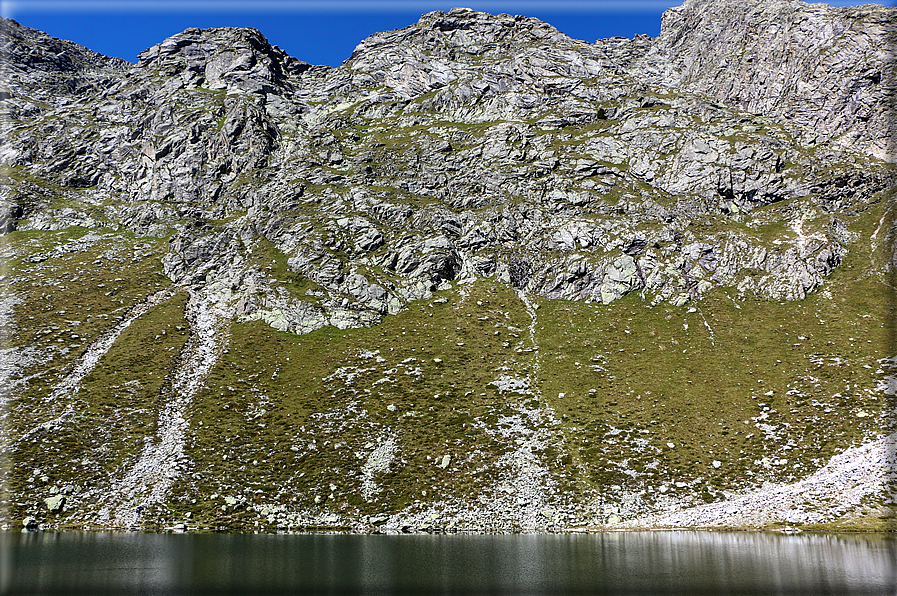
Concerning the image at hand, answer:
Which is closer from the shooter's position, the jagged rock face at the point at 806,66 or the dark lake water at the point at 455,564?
the dark lake water at the point at 455,564

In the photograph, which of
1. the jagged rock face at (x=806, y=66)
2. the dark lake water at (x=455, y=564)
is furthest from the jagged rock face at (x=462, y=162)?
the dark lake water at (x=455, y=564)

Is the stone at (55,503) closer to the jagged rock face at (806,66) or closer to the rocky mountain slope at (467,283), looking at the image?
the rocky mountain slope at (467,283)

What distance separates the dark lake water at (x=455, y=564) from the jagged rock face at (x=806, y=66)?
402ft

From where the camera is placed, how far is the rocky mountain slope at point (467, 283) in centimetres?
6450

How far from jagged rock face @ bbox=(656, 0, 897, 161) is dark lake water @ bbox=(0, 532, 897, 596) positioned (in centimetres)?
12260

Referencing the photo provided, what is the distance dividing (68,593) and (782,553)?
54473 millimetres

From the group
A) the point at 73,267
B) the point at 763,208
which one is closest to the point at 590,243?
the point at 763,208

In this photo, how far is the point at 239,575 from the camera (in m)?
38.1

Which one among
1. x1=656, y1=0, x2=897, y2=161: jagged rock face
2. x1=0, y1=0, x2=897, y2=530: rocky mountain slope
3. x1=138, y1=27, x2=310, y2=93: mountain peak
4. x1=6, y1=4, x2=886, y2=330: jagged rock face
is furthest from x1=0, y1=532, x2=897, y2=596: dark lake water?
x1=138, y1=27, x2=310, y2=93: mountain peak

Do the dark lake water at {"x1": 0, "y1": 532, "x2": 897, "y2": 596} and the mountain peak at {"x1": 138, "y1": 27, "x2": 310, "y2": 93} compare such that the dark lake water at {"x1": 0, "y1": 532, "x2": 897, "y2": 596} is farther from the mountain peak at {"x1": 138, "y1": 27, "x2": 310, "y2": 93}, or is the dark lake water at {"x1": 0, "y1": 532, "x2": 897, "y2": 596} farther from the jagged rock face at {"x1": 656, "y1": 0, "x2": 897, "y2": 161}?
the mountain peak at {"x1": 138, "y1": 27, "x2": 310, "y2": 93}

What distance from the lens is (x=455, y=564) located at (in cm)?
4141

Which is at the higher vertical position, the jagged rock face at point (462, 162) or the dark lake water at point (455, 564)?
the jagged rock face at point (462, 162)

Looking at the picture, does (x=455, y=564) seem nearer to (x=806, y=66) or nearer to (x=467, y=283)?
(x=467, y=283)

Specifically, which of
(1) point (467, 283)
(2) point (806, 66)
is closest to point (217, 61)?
(1) point (467, 283)
